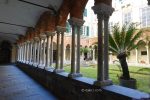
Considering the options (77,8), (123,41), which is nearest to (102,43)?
(123,41)

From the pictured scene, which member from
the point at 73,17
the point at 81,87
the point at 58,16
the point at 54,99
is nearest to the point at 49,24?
the point at 58,16

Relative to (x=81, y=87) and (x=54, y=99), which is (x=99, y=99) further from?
(x=54, y=99)

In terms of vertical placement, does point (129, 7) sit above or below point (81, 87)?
above

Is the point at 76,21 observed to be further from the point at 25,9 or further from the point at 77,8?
the point at 25,9

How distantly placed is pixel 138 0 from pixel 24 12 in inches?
621

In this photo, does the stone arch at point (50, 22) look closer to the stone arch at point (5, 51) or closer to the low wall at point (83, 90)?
the low wall at point (83, 90)

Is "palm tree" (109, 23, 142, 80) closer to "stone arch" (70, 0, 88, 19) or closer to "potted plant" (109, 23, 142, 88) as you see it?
"potted plant" (109, 23, 142, 88)

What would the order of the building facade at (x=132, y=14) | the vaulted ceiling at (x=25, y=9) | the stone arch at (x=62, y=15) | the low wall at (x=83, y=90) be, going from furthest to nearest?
1. the building facade at (x=132, y=14)
2. the vaulted ceiling at (x=25, y=9)
3. the stone arch at (x=62, y=15)
4. the low wall at (x=83, y=90)

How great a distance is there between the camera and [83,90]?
156 inches

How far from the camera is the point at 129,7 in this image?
843 inches

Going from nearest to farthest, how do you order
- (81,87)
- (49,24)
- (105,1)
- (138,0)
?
(105,1) < (81,87) < (49,24) < (138,0)

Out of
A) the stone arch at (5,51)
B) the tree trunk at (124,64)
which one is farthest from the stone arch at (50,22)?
the stone arch at (5,51)

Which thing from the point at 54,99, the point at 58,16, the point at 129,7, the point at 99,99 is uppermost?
the point at 129,7

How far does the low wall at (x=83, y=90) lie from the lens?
2838 millimetres
